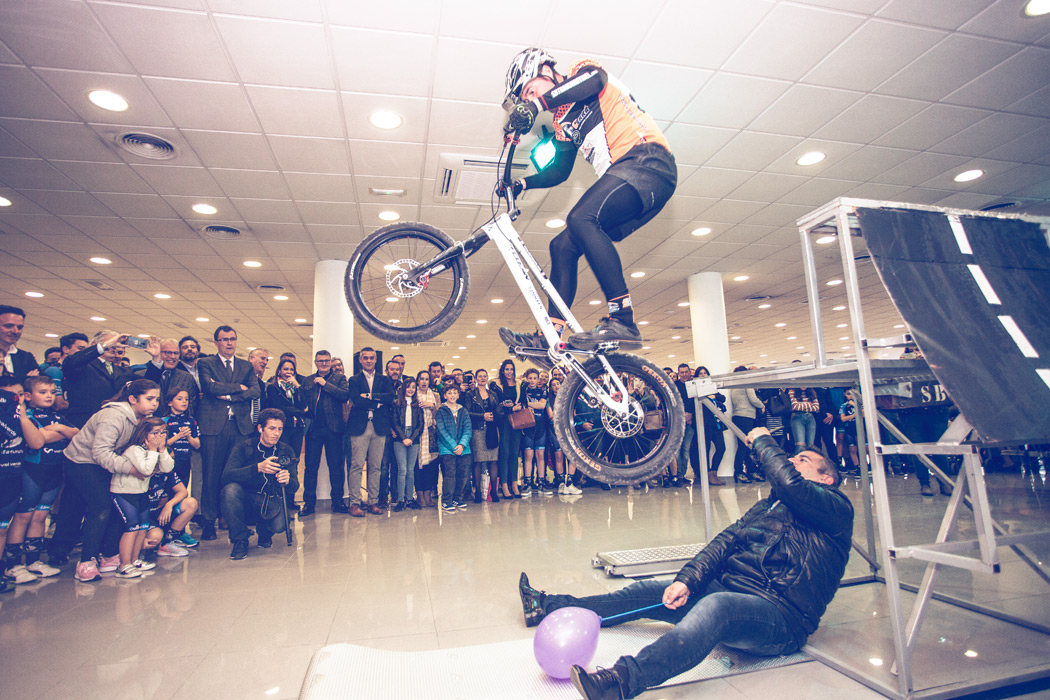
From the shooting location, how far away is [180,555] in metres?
3.97

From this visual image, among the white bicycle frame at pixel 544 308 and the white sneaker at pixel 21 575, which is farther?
the white sneaker at pixel 21 575

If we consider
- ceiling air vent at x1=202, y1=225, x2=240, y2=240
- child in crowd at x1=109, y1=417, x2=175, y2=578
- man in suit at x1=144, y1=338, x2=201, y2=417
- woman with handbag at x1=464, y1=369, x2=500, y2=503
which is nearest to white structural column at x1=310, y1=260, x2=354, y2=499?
ceiling air vent at x1=202, y1=225, x2=240, y2=240

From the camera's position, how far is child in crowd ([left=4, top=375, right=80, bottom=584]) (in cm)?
346

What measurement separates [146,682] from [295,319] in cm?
961

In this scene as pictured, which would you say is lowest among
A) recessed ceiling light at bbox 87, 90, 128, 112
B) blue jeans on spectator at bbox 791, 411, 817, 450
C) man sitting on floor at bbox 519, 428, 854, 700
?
man sitting on floor at bbox 519, 428, 854, 700

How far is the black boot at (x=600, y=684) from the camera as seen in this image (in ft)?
5.69

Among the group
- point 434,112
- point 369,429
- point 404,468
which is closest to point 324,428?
point 369,429

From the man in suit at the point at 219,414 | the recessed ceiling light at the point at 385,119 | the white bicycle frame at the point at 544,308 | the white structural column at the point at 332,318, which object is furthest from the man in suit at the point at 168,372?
the white bicycle frame at the point at 544,308

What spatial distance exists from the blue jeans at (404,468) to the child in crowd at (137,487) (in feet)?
7.81

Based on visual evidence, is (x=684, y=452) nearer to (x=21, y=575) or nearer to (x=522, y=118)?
(x=522, y=118)

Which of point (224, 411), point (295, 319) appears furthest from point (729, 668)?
point (295, 319)

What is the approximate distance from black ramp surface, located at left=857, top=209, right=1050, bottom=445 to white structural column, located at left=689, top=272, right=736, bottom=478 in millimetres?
5806

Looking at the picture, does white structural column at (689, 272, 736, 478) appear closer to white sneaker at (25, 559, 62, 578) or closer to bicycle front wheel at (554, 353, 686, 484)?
bicycle front wheel at (554, 353, 686, 484)

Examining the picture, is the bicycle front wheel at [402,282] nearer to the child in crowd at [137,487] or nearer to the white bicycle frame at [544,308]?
the white bicycle frame at [544,308]
